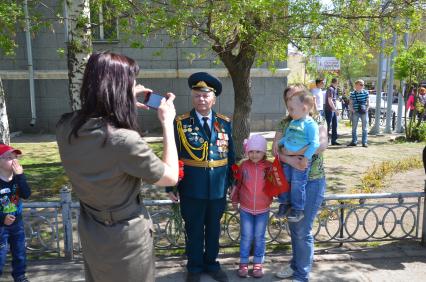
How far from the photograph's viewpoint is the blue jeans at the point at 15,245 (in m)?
3.67

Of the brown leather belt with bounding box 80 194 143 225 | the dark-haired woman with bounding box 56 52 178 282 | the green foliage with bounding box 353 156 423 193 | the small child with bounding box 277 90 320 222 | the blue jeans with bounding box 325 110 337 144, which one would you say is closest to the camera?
the dark-haired woman with bounding box 56 52 178 282

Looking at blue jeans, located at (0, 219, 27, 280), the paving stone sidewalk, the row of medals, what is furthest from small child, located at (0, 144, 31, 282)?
the row of medals

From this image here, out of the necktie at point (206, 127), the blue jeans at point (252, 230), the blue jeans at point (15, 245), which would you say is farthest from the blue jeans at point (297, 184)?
the blue jeans at point (15, 245)

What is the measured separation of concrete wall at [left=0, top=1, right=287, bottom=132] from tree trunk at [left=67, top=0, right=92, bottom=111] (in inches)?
297

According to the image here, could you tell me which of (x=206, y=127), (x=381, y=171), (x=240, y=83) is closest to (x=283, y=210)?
(x=206, y=127)

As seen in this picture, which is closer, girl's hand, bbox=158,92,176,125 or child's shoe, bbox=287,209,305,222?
girl's hand, bbox=158,92,176,125

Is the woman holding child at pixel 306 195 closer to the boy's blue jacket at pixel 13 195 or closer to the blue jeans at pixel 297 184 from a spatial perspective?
the blue jeans at pixel 297 184

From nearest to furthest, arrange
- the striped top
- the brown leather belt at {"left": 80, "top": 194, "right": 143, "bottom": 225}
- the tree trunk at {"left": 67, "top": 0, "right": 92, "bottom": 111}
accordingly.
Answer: the brown leather belt at {"left": 80, "top": 194, "right": 143, "bottom": 225}, the tree trunk at {"left": 67, "top": 0, "right": 92, "bottom": 111}, the striped top

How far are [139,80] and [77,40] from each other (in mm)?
7975

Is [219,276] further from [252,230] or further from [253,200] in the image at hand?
[253,200]

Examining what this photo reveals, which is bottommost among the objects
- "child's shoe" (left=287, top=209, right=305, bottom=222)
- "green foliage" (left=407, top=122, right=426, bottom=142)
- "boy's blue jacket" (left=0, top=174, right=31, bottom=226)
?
"green foliage" (left=407, top=122, right=426, bottom=142)

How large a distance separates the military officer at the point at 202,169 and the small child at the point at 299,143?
1.86 ft

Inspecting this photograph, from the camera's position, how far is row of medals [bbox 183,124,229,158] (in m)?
3.68

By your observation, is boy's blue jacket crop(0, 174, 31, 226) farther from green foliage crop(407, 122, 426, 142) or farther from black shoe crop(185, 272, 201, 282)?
green foliage crop(407, 122, 426, 142)
